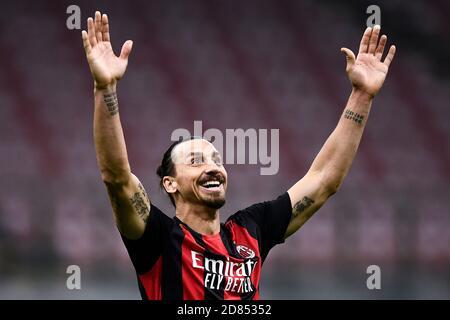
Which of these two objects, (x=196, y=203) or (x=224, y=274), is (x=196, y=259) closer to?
(x=224, y=274)

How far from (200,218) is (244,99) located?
24.5 feet

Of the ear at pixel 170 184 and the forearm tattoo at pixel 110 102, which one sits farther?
the ear at pixel 170 184

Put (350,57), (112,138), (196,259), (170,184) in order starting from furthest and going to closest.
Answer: (350,57) < (170,184) < (196,259) < (112,138)

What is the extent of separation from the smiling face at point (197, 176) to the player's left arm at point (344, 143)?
46cm

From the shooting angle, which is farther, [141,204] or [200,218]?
[200,218]

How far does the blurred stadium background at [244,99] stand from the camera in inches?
409

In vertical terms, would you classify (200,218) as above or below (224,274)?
above

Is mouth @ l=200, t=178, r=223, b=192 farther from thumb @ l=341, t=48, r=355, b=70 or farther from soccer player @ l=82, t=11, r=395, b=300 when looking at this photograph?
thumb @ l=341, t=48, r=355, b=70

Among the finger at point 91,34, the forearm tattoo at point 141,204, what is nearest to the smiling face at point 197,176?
the forearm tattoo at point 141,204

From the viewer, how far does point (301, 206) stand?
4.61 metres


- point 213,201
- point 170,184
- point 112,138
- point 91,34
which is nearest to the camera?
point 112,138

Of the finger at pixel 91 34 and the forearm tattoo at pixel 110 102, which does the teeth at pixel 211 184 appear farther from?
the finger at pixel 91 34

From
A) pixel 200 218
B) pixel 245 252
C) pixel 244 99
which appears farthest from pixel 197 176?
pixel 244 99
